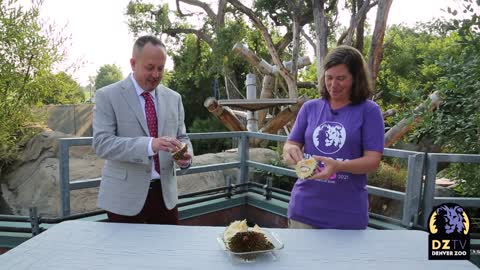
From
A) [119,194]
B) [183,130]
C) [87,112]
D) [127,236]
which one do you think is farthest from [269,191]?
[87,112]

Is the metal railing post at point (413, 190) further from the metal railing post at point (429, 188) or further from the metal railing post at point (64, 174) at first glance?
the metal railing post at point (64, 174)

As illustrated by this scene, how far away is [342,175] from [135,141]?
95cm

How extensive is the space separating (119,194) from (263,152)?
4221mm

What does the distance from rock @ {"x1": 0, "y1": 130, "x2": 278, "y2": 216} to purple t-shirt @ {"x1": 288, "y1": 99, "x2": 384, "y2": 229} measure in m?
2.92

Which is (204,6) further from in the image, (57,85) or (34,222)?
(34,222)

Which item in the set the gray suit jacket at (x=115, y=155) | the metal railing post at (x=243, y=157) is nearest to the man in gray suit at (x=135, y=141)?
the gray suit jacket at (x=115, y=155)

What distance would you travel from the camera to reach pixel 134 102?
1.96 m

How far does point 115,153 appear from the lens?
71.3 inches

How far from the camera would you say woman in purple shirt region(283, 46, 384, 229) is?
170 centimetres

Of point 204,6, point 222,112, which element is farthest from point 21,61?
point 204,6

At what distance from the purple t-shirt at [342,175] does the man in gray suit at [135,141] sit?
0.64 meters

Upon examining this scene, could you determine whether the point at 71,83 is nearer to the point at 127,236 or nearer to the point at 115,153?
the point at 115,153

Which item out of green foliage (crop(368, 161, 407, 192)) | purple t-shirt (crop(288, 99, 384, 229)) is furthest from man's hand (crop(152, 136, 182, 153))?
green foliage (crop(368, 161, 407, 192))

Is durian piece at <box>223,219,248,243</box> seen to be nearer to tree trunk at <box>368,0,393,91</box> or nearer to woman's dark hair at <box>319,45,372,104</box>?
woman's dark hair at <box>319,45,372,104</box>
